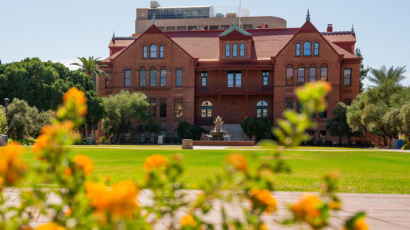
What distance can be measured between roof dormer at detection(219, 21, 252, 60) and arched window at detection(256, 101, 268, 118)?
5.88 meters

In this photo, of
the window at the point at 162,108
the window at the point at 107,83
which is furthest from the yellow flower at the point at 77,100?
the window at the point at 107,83

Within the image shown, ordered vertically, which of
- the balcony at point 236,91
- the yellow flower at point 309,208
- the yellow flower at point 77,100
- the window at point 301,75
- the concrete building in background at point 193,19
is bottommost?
the yellow flower at point 309,208

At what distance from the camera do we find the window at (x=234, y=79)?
→ 55156 millimetres

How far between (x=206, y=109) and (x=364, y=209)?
49179 mm

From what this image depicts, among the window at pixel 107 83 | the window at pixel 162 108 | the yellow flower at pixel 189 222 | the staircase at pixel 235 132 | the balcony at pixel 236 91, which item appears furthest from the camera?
the window at pixel 107 83

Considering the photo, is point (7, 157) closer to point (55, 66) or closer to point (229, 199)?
point (229, 199)

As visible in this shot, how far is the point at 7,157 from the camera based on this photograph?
1.73 metres

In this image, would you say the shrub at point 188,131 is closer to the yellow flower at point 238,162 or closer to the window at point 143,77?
the window at point 143,77

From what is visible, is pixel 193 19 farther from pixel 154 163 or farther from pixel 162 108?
pixel 154 163

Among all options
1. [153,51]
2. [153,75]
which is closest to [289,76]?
[153,75]

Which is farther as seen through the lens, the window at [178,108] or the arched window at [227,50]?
the window at [178,108]

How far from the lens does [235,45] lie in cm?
5478

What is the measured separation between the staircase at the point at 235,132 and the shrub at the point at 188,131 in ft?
9.35

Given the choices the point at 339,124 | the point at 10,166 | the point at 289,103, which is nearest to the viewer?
the point at 10,166
